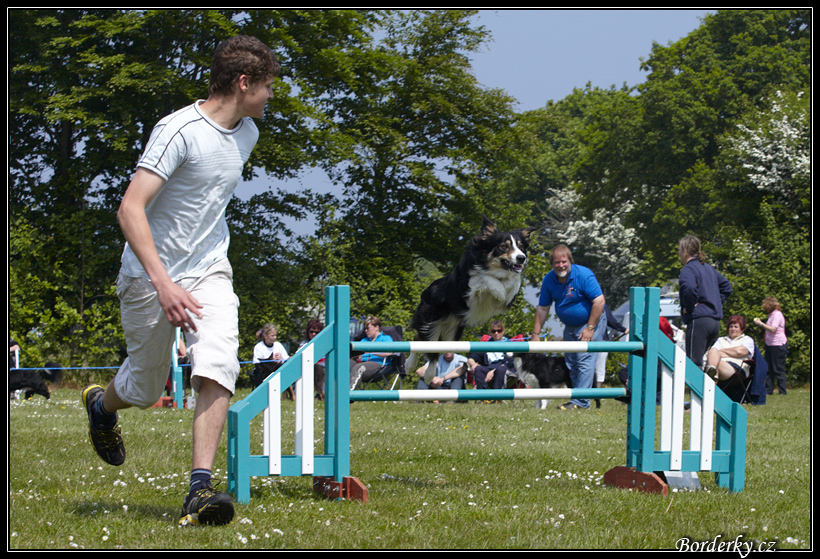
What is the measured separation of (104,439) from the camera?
3.70 meters

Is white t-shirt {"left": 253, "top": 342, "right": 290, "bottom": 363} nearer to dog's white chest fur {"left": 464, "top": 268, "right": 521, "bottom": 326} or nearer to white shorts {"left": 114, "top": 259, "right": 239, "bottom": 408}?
dog's white chest fur {"left": 464, "top": 268, "right": 521, "bottom": 326}

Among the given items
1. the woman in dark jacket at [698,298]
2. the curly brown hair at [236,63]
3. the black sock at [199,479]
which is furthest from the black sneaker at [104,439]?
the woman in dark jacket at [698,298]

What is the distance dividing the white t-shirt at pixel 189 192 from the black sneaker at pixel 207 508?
33.9 inches

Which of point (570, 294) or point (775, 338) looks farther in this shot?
point (775, 338)

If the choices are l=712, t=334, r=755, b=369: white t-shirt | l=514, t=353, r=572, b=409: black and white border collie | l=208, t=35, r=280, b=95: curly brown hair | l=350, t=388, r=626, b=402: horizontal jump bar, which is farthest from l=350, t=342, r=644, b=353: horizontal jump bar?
l=712, t=334, r=755, b=369: white t-shirt

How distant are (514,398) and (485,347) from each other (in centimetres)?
38

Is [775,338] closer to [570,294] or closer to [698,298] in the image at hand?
[698,298]

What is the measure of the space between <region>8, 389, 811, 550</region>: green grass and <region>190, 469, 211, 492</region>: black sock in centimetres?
16

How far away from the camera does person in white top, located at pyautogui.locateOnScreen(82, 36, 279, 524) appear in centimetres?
304

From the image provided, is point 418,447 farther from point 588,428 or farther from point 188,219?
point 188,219

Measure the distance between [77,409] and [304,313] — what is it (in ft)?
24.1

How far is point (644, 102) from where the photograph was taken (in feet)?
97.0

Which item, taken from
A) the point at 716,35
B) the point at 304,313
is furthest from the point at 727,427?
the point at 716,35

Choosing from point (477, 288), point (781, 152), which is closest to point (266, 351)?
point (477, 288)
